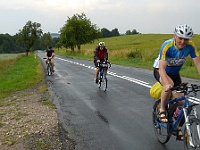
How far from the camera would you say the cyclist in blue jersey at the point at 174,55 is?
4328mm

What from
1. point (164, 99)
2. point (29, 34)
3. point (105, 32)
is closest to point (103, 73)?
point (164, 99)

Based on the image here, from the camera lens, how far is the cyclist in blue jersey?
433 cm

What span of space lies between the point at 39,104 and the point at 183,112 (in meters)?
6.08

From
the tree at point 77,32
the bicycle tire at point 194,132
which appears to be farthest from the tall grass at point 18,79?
the tree at point 77,32

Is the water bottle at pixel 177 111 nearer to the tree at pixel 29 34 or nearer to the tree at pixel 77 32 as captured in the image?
the tree at pixel 77 32

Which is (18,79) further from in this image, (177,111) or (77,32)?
(77,32)

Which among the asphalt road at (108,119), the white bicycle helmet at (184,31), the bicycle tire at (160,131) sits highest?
the white bicycle helmet at (184,31)

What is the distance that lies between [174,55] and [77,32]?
203ft

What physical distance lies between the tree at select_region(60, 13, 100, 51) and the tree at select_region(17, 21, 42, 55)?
9.61m

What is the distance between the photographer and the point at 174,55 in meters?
4.66

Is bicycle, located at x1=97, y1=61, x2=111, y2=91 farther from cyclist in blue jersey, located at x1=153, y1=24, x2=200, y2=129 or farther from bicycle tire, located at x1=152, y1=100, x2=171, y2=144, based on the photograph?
cyclist in blue jersey, located at x1=153, y1=24, x2=200, y2=129

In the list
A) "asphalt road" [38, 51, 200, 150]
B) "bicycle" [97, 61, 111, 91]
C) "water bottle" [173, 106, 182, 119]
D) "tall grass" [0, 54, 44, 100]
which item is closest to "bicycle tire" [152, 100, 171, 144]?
"asphalt road" [38, 51, 200, 150]

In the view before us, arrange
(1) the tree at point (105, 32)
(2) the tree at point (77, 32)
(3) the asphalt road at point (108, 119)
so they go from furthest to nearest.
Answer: (1) the tree at point (105, 32), (2) the tree at point (77, 32), (3) the asphalt road at point (108, 119)

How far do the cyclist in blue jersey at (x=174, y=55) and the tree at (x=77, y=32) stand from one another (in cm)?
6057
